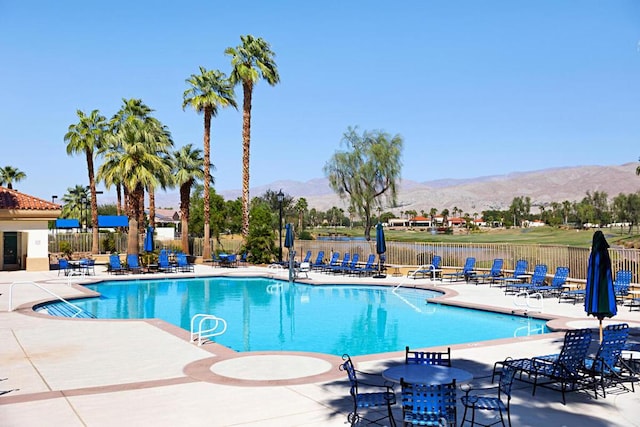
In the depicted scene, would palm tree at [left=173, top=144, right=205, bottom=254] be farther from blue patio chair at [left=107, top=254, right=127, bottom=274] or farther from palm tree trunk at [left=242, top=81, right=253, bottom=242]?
blue patio chair at [left=107, top=254, right=127, bottom=274]

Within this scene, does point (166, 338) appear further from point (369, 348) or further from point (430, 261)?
point (430, 261)

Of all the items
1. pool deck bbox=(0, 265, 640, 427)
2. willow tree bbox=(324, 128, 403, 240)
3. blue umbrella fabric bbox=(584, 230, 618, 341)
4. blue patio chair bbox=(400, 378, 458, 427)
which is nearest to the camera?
blue patio chair bbox=(400, 378, 458, 427)

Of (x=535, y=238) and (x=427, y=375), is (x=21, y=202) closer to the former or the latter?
(x=427, y=375)

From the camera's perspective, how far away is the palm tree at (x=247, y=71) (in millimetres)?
38812

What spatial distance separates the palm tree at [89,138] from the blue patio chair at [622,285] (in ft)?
110

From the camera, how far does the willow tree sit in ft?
156

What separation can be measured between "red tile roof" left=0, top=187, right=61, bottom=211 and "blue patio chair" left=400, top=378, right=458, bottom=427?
2916 cm

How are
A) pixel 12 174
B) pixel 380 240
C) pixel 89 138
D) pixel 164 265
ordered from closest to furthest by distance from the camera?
pixel 380 240 < pixel 164 265 < pixel 89 138 < pixel 12 174

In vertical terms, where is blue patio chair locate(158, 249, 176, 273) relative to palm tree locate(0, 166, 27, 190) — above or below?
below

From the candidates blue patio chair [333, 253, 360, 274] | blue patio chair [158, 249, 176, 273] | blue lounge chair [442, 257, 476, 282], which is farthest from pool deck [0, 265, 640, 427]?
blue patio chair [158, 249, 176, 273]

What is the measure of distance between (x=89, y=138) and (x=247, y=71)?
484 inches

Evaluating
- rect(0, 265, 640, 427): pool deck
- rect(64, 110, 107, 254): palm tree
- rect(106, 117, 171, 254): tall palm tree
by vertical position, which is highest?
rect(64, 110, 107, 254): palm tree

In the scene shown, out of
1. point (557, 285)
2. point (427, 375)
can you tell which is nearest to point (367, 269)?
point (557, 285)

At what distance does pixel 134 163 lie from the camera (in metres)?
31.2
